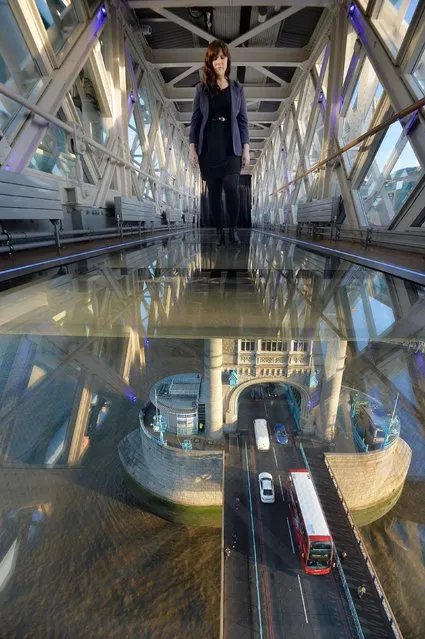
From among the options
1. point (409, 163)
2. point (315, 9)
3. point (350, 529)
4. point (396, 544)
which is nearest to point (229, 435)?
point (350, 529)

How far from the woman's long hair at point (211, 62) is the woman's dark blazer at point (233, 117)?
0.30ft

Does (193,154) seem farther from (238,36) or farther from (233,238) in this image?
(238,36)

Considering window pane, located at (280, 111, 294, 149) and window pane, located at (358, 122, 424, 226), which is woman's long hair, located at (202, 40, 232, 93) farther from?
window pane, located at (280, 111, 294, 149)

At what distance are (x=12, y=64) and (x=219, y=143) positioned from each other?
2.72 meters

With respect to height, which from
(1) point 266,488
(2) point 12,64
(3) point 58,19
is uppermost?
(3) point 58,19

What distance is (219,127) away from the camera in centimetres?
344

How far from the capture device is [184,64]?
28.9 ft

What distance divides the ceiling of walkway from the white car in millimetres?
8061

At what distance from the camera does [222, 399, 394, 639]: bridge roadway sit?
2.59 ft

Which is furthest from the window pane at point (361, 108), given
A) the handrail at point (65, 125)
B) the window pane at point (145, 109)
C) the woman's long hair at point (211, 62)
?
the window pane at point (145, 109)

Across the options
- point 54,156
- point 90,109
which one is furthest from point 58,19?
point 54,156

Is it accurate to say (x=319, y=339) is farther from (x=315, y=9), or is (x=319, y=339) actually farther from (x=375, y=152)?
(x=315, y=9)

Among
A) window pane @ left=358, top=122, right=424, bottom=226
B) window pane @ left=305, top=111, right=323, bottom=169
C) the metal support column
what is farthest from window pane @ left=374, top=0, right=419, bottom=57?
window pane @ left=305, top=111, right=323, bottom=169

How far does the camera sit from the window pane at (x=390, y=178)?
4.12 metres
